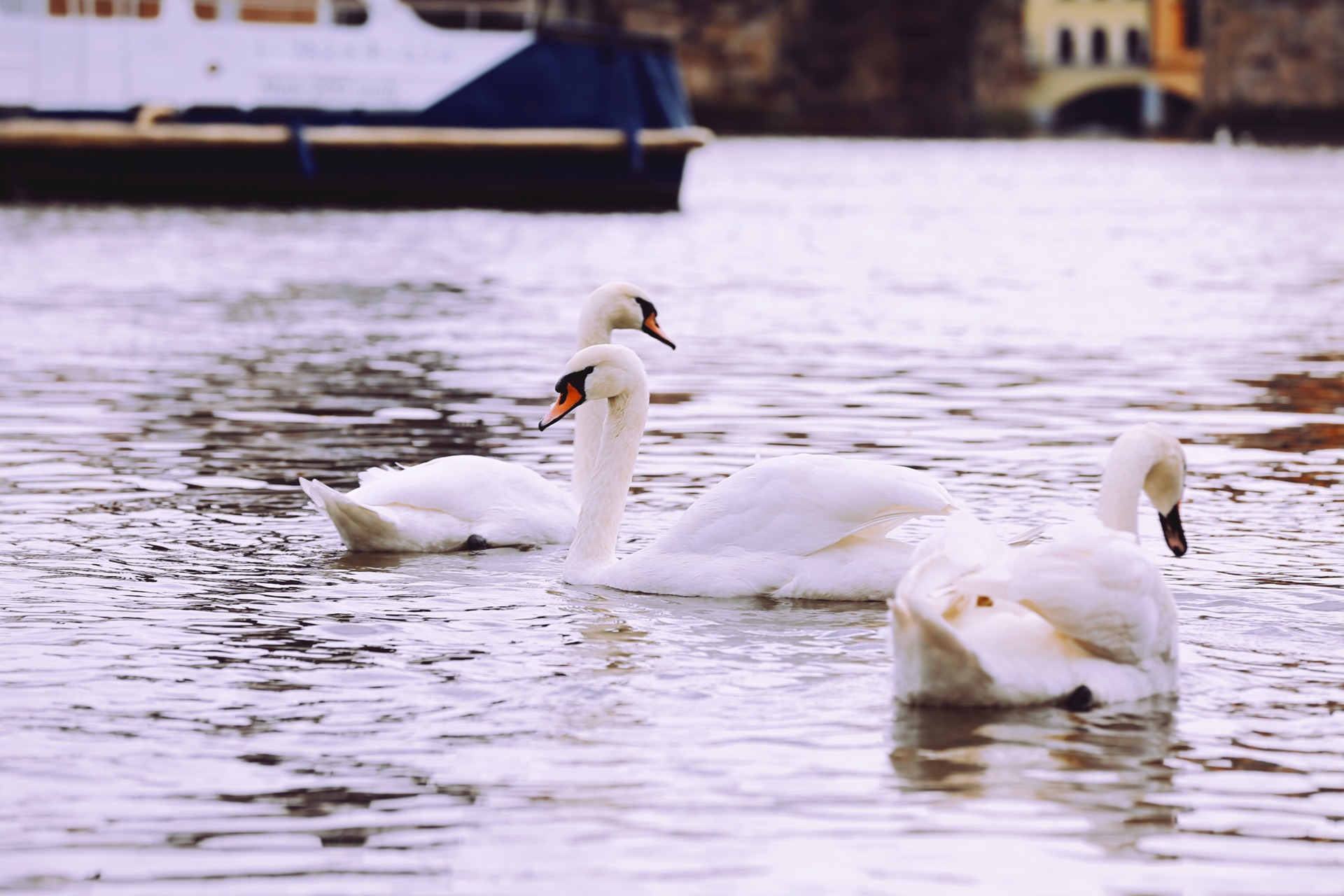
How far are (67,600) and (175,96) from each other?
22.4 meters

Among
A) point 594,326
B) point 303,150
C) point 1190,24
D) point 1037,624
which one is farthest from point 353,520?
point 1190,24

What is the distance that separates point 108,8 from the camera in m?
28.9

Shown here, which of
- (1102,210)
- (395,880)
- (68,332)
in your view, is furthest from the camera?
(1102,210)

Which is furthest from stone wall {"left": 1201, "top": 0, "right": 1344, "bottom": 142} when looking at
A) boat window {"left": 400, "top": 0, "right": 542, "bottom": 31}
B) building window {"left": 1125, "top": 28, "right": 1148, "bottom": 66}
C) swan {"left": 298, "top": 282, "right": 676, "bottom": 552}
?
swan {"left": 298, "top": 282, "right": 676, "bottom": 552}

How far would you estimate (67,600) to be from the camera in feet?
22.4

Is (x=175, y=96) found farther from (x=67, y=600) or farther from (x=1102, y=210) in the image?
(x=67, y=600)

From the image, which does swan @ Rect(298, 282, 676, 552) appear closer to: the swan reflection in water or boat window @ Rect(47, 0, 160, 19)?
the swan reflection in water

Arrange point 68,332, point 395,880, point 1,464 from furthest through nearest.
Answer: point 68,332 < point 1,464 < point 395,880

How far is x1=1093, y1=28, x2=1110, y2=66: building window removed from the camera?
11662cm

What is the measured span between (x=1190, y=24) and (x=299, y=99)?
87.2 meters

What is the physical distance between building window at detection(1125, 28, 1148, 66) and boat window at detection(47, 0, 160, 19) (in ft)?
307

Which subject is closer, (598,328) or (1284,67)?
(598,328)

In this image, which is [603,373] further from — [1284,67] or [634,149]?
[1284,67]

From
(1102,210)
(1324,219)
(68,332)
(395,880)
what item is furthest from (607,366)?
(1102,210)
